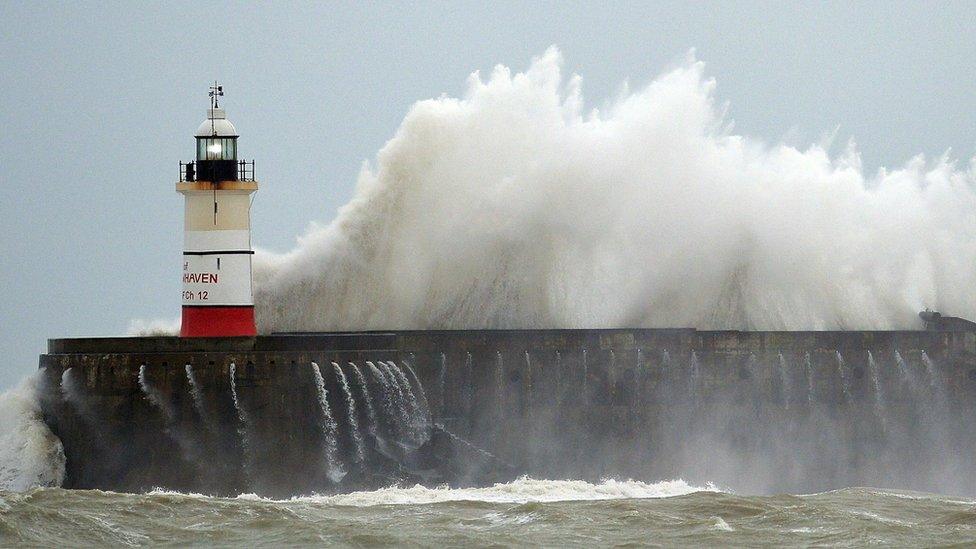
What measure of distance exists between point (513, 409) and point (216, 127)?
6.42m

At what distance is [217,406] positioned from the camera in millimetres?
29531

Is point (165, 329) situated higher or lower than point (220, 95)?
lower

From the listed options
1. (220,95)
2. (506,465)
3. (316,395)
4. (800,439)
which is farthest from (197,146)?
(800,439)

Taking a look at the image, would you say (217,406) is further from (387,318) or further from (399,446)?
(387,318)

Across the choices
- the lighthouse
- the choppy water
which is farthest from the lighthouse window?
the choppy water

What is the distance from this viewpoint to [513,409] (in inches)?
1296

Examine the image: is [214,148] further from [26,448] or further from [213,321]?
[26,448]

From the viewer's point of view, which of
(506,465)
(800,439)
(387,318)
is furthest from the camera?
(387,318)

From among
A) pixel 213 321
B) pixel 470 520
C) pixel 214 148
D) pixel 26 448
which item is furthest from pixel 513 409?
pixel 26 448

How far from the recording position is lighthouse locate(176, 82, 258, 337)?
31719mm

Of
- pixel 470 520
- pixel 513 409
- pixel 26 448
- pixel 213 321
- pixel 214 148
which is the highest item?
pixel 214 148

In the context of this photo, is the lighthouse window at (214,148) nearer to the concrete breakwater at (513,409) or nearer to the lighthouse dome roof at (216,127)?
the lighthouse dome roof at (216,127)

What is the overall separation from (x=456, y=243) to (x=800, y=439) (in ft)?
23.6

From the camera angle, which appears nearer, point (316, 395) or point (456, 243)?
point (316, 395)
